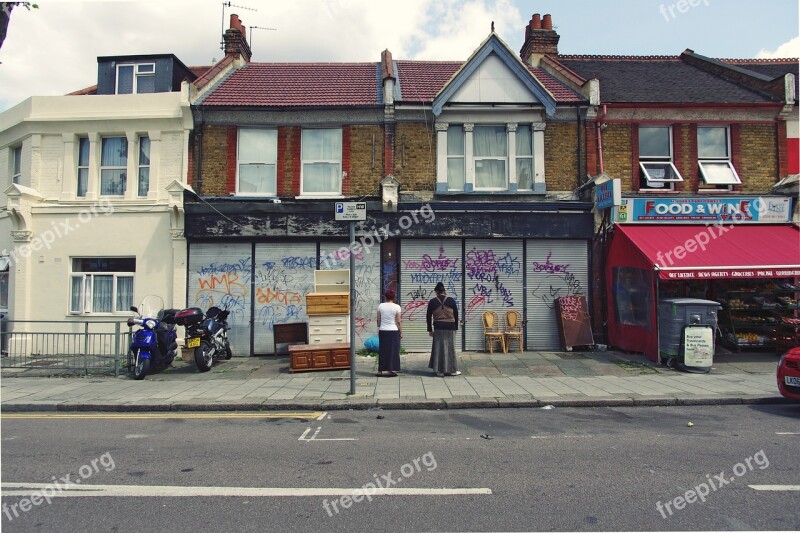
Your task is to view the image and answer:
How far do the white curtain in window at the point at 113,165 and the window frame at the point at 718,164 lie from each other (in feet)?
53.0

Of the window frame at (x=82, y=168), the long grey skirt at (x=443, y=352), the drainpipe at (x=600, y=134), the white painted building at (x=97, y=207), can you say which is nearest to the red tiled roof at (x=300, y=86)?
the white painted building at (x=97, y=207)

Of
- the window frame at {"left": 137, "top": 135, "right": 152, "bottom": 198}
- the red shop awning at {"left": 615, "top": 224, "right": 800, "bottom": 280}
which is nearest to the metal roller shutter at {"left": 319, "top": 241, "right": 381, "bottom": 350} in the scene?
the window frame at {"left": 137, "top": 135, "right": 152, "bottom": 198}

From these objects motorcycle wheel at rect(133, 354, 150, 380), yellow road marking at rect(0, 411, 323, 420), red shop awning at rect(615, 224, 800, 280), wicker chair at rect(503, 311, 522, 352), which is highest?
red shop awning at rect(615, 224, 800, 280)

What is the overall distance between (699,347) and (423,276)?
659 centimetres

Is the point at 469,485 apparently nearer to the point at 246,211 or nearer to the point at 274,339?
the point at 274,339

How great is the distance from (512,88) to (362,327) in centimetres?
775

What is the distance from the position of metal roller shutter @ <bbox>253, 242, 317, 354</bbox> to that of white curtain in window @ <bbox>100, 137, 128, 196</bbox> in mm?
4604

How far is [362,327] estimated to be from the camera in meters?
13.2

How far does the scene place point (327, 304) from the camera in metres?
11.9

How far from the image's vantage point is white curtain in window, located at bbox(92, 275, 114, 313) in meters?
13.7

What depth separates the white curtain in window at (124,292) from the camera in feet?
44.8

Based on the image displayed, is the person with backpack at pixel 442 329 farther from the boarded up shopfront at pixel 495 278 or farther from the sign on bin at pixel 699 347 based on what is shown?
the sign on bin at pixel 699 347

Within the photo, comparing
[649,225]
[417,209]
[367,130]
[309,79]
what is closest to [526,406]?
[417,209]

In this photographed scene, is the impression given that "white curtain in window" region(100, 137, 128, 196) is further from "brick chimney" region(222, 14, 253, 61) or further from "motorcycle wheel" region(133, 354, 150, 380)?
"motorcycle wheel" region(133, 354, 150, 380)
